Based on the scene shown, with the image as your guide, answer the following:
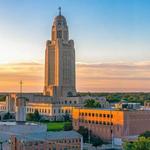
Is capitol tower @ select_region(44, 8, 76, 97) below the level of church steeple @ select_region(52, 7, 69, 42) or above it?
below

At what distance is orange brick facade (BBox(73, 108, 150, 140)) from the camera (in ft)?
173

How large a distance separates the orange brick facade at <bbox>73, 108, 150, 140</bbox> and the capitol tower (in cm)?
3608

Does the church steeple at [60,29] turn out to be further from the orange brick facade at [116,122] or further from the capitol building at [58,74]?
the orange brick facade at [116,122]

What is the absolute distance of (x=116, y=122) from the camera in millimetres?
53594

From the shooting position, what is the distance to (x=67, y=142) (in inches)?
1594

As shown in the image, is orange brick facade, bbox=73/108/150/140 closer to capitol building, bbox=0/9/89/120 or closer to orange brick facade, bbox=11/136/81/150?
orange brick facade, bbox=11/136/81/150

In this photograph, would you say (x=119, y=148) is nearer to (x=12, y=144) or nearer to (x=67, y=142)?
(x=67, y=142)

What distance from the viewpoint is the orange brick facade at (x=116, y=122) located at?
52688 mm

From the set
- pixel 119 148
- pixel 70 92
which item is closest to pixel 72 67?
pixel 70 92

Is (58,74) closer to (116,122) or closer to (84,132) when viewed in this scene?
(84,132)

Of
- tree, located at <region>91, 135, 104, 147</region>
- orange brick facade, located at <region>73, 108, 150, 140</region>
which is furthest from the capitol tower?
tree, located at <region>91, 135, 104, 147</region>

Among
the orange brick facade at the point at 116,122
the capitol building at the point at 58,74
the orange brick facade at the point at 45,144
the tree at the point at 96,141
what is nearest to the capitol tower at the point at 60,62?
the capitol building at the point at 58,74

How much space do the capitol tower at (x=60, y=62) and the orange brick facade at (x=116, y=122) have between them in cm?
3608

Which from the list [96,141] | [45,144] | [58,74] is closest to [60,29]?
[58,74]
